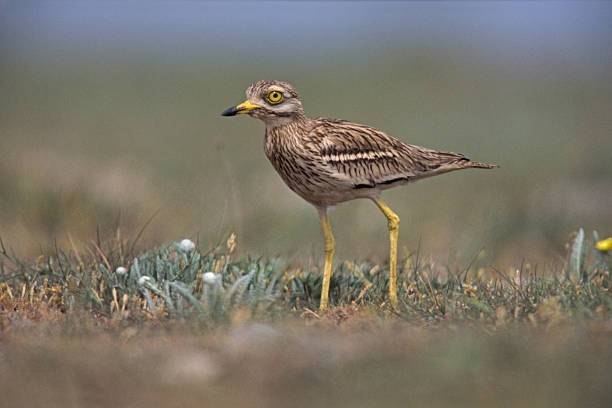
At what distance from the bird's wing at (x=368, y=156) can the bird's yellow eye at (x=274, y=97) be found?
0.34 metres

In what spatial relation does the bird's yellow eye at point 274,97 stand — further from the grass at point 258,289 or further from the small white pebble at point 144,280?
the small white pebble at point 144,280

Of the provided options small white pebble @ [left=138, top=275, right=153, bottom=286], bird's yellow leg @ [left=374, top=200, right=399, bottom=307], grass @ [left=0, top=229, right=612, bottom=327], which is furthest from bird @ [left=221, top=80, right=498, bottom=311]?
small white pebble @ [left=138, top=275, right=153, bottom=286]

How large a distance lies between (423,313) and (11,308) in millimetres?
2755

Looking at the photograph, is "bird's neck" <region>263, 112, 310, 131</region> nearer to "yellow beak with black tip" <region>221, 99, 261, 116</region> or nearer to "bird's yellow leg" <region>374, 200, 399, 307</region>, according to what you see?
"yellow beak with black tip" <region>221, 99, 261, 116</region>

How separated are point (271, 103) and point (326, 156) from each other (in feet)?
1.87

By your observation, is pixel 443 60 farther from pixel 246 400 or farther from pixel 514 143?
pixel 246 400

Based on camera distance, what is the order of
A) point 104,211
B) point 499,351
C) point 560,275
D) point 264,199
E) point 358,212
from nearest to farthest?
1. point 499,351
2. point 560,275
3. point 104,211
4. point 264,199
5. point 358,212

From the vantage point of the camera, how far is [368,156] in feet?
17.1

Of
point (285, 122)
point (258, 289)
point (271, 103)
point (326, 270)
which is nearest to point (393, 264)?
point (326, 270)

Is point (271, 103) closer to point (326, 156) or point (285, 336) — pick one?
point (326, 156)

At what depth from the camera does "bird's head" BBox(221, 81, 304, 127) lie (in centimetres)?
501

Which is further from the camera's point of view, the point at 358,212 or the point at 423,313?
the point at 358,212

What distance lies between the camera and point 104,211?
294 inches

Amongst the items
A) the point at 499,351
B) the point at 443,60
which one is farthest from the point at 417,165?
the point at 443,60
